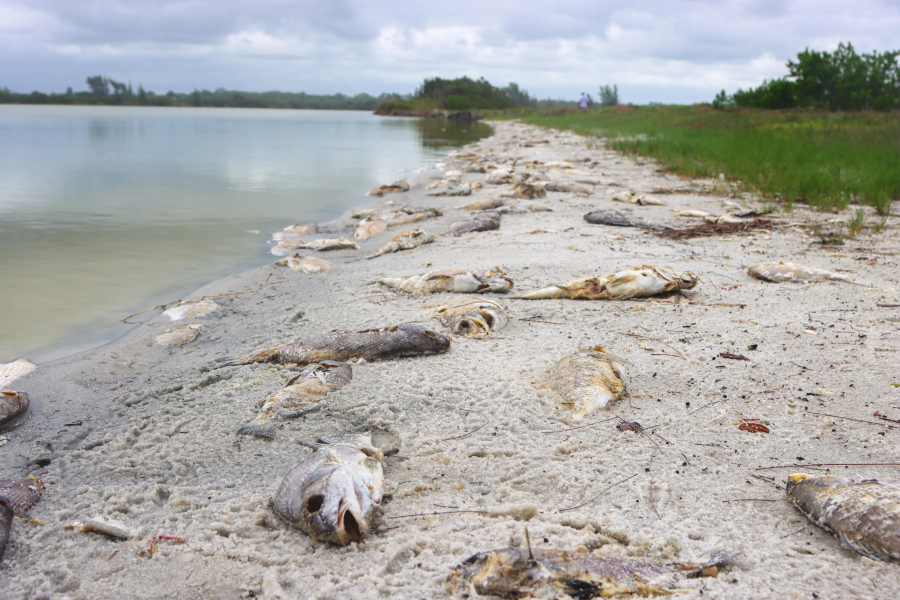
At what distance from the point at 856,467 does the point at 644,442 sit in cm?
73

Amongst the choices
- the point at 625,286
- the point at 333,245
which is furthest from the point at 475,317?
the point at 333,245

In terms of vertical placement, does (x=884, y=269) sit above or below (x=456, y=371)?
above

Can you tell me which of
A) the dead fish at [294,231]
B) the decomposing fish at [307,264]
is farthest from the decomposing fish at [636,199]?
the decomposing fish at [307,264]

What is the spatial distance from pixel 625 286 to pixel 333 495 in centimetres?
282

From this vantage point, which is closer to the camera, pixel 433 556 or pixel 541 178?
pixel 433 556

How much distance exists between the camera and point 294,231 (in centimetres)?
758

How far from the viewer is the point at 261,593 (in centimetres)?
154

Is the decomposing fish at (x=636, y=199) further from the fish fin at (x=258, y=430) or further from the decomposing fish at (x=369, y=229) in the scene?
the fish fin at (x=258, y=430)

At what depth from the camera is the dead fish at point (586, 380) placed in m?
2.47

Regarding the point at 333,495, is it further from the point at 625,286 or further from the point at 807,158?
the point at 807,158

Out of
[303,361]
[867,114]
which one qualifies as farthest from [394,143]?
[303,361]

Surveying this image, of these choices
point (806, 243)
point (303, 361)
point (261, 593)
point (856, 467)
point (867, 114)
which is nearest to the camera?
point (261, 593)

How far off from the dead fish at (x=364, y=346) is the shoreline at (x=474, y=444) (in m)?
0.10

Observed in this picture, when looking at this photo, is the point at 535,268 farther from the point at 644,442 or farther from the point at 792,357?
the point at 644,442
